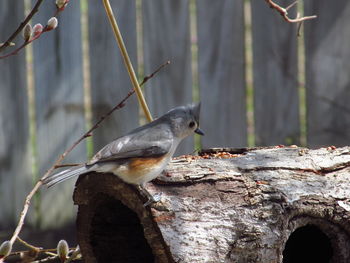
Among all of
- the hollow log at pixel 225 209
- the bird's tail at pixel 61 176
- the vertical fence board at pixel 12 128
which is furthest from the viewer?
the vertical fence board at pixel 12 128

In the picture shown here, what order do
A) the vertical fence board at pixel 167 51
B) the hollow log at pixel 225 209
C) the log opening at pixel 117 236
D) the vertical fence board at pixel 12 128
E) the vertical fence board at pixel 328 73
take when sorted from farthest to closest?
the vertical fence board at pixel 328 73, the vertical fence board at pixel 167 51, the vertical fence board at pixel 12 128, the log opening at pixel 117 236, the hollow log at pixel 225 209

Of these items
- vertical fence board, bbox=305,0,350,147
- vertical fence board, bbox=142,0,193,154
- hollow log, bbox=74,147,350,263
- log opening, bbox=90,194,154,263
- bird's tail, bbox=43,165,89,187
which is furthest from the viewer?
vertical fence board, bbox=305,0,350,147

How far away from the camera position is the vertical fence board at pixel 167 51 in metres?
3.23

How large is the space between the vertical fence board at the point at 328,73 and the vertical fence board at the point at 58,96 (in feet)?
3.90

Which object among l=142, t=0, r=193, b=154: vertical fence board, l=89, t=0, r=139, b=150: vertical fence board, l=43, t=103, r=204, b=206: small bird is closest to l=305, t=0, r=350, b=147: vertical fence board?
l=142, t=0, r=193, b=154: vertical fence board

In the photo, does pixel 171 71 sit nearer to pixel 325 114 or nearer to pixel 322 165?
pixel 325 114

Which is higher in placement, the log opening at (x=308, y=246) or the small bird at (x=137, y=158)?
the small bird at (x=137, y=158)

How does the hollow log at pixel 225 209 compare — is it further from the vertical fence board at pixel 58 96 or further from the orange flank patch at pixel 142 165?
the vertical fence board at pixel 58 96

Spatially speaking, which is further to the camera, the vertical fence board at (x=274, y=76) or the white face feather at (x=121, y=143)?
the vertical fence board at (x=274, y=76)

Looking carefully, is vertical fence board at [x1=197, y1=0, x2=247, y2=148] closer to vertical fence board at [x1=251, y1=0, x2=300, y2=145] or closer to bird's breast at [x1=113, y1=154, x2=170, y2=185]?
vertical fence board at [x1=251, y1=0, x2=300, y2=145]

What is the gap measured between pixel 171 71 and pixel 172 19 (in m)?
0.26

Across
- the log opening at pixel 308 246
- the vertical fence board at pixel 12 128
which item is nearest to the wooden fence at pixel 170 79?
the vertical fence board at pixel 12 128

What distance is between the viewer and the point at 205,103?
329cm

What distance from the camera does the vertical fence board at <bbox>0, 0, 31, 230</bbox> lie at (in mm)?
3086
